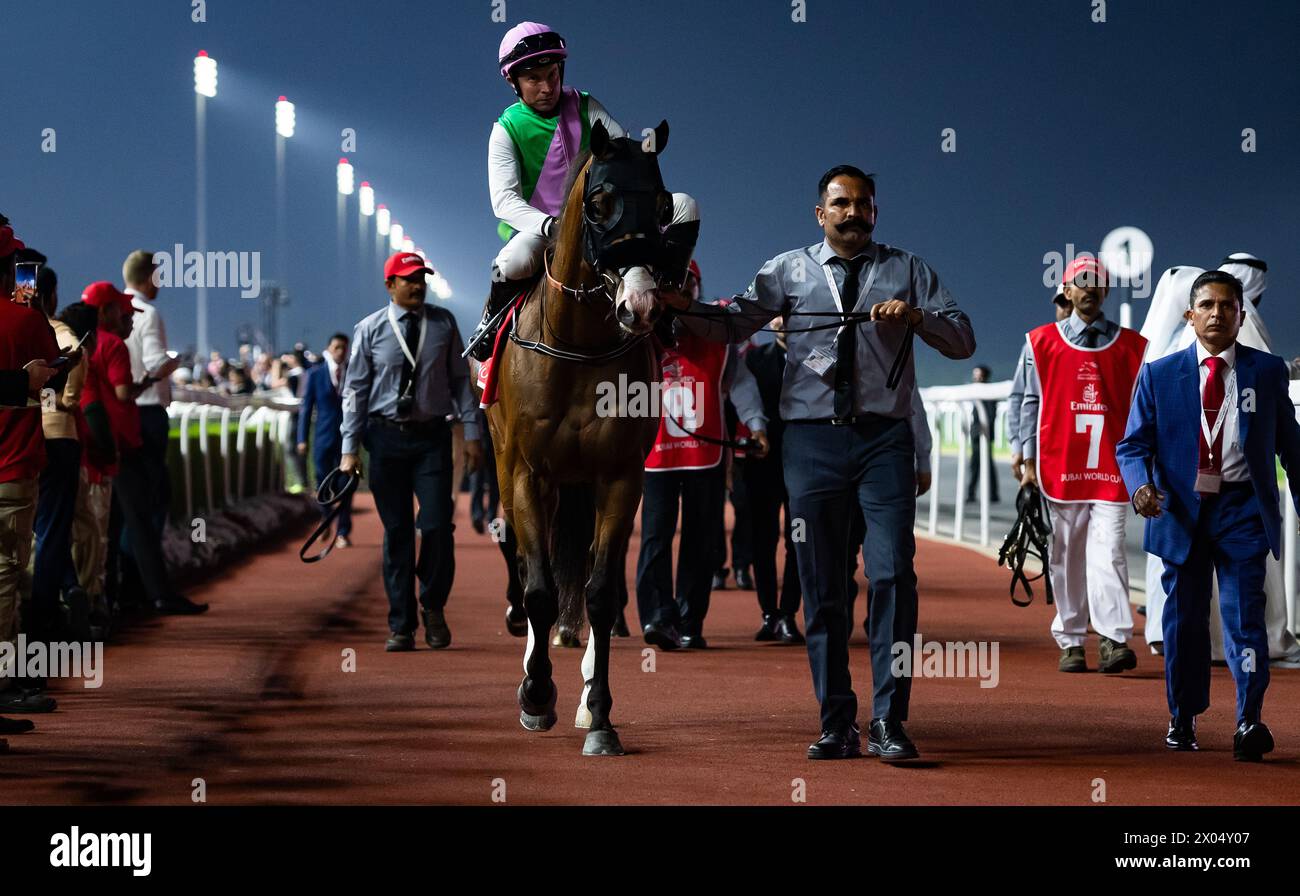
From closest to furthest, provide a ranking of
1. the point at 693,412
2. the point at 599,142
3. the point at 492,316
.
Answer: the point at 599,142 < the point at 492,316 < the point at 693,412

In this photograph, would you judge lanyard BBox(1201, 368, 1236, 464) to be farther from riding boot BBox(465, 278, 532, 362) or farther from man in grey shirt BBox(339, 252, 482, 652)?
man in grey shirt BBox(339, 252, 482, 652)

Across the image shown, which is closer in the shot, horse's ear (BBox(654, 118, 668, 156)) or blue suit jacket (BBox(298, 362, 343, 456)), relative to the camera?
horse's ear (BBox(654, 118, 668, 156))

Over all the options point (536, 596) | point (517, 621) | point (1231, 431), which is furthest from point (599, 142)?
point (517, 621)

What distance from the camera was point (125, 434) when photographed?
9836mm

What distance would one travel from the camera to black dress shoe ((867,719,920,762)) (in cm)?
597

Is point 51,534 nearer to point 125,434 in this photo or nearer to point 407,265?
point 125,434

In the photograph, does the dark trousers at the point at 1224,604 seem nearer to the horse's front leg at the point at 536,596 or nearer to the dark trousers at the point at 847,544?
the dark trousers at the point at 847,544

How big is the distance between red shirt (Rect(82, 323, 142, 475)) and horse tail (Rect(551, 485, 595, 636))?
3.19 m

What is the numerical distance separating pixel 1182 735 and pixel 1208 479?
2.97ft

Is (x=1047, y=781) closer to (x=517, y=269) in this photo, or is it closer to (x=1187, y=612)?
(x=1187, y=612)

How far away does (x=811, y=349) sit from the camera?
620cm

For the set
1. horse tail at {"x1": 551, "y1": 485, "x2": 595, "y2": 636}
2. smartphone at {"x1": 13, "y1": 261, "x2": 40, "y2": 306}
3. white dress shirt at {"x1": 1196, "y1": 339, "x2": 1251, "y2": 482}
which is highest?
smartphone at {"x1": 13, "y1": 261, "x2": 40, "y2": 306}

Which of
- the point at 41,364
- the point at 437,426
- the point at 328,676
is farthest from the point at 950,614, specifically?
the point at 41,364

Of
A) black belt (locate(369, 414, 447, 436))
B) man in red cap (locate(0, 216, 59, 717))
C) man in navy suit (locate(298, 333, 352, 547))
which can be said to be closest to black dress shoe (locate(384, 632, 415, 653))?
black belt (locate(369, 414, 447, 436))
